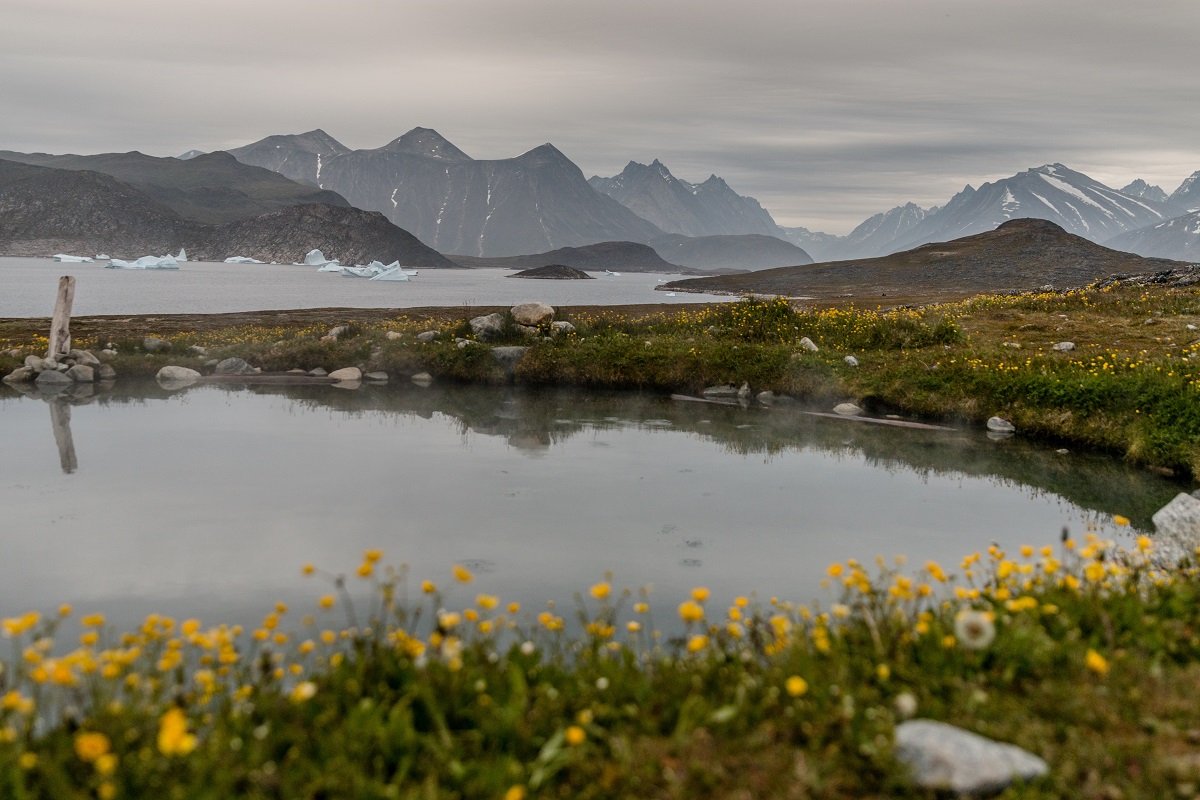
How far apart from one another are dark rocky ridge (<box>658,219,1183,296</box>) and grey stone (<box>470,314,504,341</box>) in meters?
62.6

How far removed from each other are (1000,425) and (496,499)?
14.3 meters

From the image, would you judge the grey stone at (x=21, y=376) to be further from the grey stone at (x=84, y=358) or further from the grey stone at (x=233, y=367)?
the grey stone at (x=233, y=367)

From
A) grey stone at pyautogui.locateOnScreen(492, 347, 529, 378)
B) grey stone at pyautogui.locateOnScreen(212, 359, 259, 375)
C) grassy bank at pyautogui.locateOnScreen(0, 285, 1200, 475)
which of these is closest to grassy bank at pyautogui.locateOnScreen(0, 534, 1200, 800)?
grassy bank at pyautogui.locateOnScreen(0, 285, 1200, 475)

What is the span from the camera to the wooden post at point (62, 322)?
96.8 ft

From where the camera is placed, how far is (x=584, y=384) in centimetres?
2980

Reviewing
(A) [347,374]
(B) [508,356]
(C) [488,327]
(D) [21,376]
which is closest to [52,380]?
(D) [21,376]

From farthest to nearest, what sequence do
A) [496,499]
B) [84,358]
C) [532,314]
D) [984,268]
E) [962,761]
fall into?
[984,268] < [532,314] < [84,358] < [496,499] < [962,761]

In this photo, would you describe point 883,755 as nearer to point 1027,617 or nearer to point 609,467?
point 1027,617

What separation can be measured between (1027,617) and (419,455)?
49.2ft

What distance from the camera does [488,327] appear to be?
1334 inches

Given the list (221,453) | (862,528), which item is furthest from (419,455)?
(862,528)

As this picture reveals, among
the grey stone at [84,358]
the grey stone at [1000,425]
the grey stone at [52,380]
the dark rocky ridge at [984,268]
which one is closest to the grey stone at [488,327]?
the grey stone at [84,358]

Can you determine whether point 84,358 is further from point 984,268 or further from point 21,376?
point 984,268

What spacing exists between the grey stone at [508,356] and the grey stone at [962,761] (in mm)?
26457
